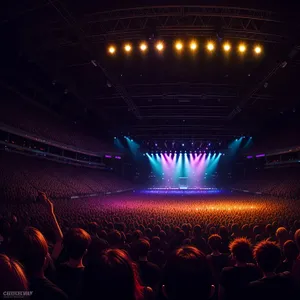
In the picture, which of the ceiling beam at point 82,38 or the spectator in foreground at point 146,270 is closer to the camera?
the spectator in foreground at point 146,270

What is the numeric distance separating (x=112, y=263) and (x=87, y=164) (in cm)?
4179

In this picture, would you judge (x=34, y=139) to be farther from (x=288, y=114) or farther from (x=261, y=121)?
(x=288, y=114)

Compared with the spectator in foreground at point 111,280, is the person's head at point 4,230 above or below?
below

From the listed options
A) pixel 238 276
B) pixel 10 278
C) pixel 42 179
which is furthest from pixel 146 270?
pixel 42 179

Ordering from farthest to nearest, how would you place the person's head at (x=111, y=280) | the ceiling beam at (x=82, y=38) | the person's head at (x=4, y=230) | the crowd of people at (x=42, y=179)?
the crowd of people at (x=42, y=179), the ceiling beam at (x=82, y=38), the person's head at (x=4, y=230), the person's head at (x=111, y=280)

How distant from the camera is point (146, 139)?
46.3 meters

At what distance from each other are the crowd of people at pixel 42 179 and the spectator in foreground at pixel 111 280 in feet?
48.9

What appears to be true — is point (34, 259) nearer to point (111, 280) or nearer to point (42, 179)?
point (111, 280)

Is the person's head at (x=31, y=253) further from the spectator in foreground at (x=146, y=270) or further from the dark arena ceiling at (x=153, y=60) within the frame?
the dark arena ceiling at (x=153, y=60)

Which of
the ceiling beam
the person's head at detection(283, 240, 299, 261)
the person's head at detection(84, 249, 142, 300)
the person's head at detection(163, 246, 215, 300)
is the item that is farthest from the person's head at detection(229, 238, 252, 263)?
the ceiling beam

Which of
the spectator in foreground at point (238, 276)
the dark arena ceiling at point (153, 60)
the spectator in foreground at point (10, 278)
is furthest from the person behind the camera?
the dark arena ceiling at point (153, 60)

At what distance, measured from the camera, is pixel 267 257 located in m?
2.79

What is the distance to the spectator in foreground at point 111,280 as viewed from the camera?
1.70 metres

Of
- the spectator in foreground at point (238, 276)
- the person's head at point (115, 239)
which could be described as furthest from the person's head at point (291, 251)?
the person's head at point (115, 239)
